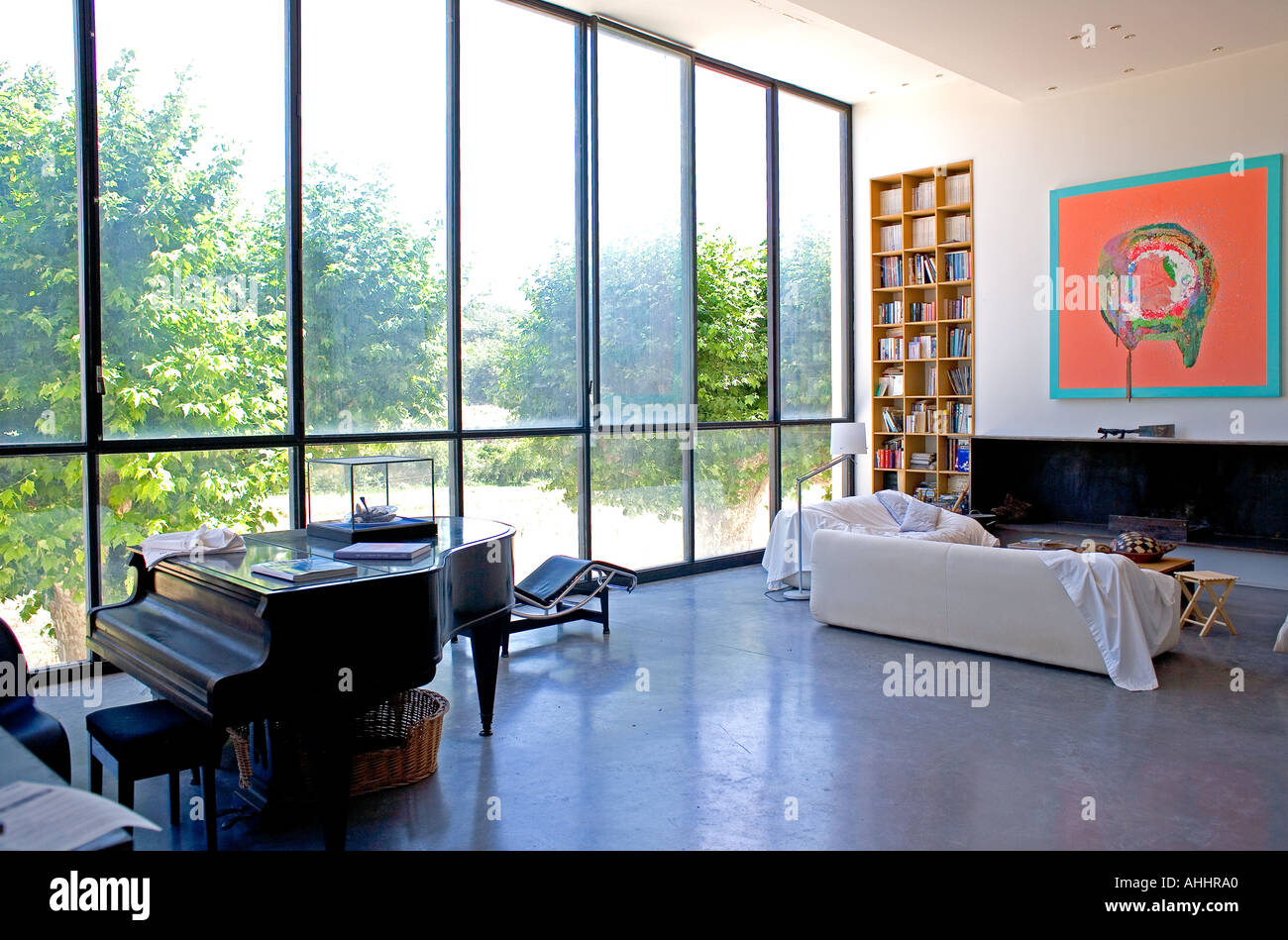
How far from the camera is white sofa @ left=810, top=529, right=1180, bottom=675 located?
5215 mm

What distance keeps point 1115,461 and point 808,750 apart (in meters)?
5.23

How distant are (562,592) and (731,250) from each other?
12.9 ft

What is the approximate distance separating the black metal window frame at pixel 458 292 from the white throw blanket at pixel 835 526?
3.04 ft

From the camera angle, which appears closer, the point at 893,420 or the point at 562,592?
the point at 562,592

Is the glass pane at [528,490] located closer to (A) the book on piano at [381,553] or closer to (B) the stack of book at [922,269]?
(A) the book on piano at [381,553]

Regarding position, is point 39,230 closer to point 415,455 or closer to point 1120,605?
point 415,455

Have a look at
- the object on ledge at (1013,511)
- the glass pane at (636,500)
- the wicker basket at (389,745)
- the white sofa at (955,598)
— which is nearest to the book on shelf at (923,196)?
the object on ledge at (1013,511)

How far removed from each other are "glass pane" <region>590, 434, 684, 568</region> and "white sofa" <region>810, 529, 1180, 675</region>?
1.90 meters

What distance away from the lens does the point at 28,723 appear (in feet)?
10.4

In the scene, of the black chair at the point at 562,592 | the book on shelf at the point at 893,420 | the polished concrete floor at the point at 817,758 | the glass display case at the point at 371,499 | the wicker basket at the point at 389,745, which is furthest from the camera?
the book on shelf at the point at 893,420

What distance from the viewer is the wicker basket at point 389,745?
3.69m

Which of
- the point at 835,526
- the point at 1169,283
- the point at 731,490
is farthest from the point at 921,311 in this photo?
the point at 835,526
